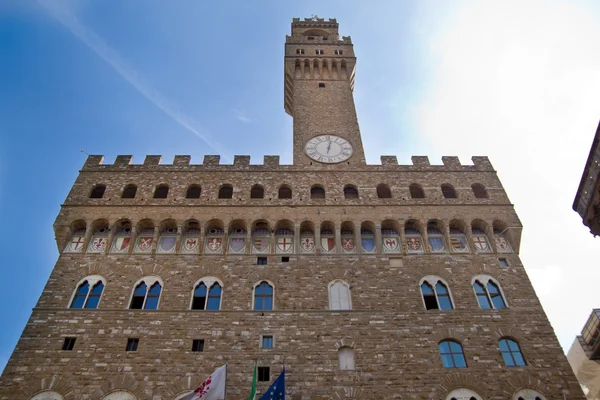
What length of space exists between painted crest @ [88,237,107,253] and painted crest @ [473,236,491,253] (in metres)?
13.8

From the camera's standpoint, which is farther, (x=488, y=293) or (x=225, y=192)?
(x=225, y=192)

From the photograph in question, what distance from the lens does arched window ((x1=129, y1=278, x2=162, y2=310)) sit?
1557 centimetres

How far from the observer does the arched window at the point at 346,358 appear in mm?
14164

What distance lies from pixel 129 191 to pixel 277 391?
10.4 meters

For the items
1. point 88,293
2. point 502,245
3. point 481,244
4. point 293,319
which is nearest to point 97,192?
point 88,293

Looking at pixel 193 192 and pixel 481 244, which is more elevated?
pixel 193 192

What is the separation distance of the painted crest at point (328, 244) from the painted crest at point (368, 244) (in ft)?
3.58

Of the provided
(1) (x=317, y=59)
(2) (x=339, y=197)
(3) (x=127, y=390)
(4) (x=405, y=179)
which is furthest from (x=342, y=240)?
(1) (x=317, y=59)

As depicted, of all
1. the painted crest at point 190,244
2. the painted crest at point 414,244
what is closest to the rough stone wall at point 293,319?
the painted crest at point 190,244

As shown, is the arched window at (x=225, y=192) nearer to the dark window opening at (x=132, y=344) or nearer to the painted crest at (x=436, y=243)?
the dark window opening at (x=132, y=344)

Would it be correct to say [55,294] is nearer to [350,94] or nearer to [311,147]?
Result: [311,147]

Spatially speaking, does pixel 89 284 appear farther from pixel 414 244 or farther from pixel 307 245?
pixel 414 244

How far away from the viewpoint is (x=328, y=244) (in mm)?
17516

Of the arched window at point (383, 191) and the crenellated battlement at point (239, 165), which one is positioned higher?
the crenellated battlement at point (239, 165)
